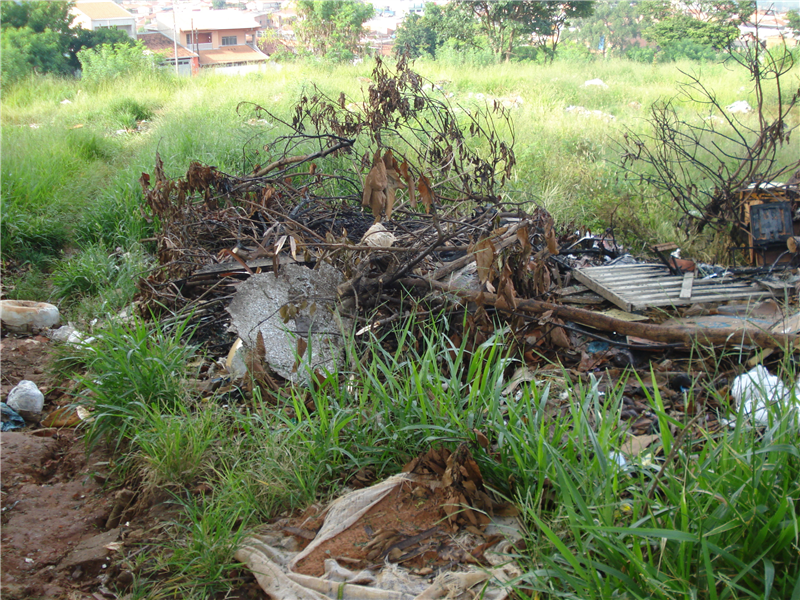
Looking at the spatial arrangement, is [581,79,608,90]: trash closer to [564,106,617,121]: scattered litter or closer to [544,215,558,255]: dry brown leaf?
[564,106,617,121]: scattered litter

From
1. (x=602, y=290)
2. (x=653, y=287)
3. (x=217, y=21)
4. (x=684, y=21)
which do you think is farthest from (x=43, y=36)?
(x=217, y=21)

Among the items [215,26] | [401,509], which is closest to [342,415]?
[401,509]

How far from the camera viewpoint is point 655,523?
4.84ft

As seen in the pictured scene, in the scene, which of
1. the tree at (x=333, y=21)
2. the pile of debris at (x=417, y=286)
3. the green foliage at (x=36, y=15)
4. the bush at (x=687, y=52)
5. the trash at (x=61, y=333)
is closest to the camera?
the pile of debris at (x=417, y=286)

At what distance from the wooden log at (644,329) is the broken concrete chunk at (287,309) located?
22.2 inches

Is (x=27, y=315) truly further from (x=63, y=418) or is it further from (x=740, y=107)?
(x=740, y=107)

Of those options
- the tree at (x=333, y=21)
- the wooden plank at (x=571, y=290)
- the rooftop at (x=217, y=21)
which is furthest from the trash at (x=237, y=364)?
the rooftop at (x=217, y=21)

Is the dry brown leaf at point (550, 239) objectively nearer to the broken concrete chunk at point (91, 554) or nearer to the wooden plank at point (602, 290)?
the wooden plank at point (602, 290)

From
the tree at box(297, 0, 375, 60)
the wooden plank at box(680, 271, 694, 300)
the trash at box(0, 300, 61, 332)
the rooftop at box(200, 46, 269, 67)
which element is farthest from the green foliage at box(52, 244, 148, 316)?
the rooftop at box(200, 46, 269, 67)

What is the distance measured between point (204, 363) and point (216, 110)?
21.0 feet

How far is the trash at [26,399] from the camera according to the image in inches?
121

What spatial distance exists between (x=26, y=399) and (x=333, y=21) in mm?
27081

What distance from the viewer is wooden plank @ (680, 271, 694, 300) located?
3306 millimetres

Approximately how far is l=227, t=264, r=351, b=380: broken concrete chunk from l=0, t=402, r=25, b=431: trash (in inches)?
47.3
